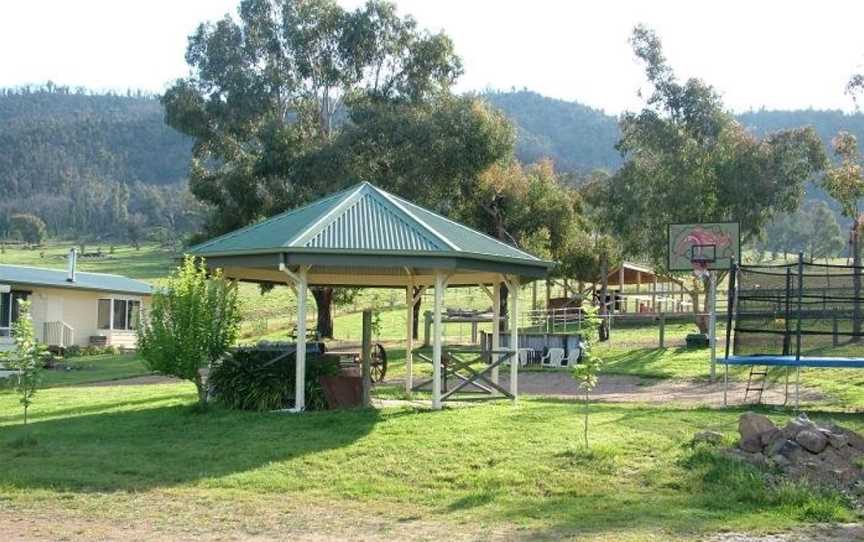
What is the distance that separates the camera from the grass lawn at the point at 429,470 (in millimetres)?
10086

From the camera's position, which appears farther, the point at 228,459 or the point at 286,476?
the point at 228,459

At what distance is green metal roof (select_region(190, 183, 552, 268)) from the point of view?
50.5 ft

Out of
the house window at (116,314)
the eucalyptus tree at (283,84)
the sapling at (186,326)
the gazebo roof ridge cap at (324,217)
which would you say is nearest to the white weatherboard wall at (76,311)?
the house window at (116,314)

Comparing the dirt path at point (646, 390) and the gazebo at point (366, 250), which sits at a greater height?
the gazebo at point (366, 250)

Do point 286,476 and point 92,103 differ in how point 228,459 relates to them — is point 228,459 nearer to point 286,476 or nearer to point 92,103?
point 286,476

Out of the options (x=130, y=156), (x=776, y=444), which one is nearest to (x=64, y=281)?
(x=776, y=444)

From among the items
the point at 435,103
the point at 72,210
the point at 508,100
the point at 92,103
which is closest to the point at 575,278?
the point at 435,103

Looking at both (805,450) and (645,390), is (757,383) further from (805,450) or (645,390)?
(805,450)

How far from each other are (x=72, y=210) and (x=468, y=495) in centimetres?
12948

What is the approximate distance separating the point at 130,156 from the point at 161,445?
14364 centimetres

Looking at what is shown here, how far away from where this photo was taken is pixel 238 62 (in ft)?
121

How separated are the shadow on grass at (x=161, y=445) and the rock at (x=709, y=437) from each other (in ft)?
14.6

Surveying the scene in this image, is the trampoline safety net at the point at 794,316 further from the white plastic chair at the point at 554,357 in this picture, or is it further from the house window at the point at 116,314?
the house window at the point at 116,314

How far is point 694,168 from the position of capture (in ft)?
110
